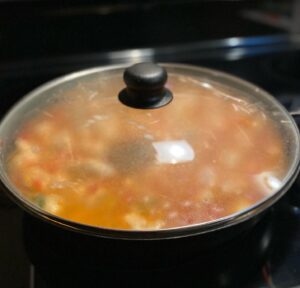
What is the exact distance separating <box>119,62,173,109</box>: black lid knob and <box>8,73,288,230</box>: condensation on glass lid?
1cm

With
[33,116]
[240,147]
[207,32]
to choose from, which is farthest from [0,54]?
[240,147]

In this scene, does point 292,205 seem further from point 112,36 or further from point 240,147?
point 112,36

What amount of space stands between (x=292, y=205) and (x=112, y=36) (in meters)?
0.70

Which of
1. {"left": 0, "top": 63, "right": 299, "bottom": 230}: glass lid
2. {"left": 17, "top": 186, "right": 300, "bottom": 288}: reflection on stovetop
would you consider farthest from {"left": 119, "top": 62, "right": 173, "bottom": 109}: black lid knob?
{"left": 17, "top": 186, "right": 300, "bottom": 288}: reflection on stovetop

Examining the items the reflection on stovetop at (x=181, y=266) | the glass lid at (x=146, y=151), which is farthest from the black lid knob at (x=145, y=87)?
the reflection on stovetop at (x=181, y=266)

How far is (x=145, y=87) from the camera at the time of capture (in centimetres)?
71

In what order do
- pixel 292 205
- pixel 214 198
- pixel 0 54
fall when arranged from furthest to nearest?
pixel 0 54
pixel 292 205
pixel 214 198

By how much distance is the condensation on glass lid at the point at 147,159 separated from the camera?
62cm

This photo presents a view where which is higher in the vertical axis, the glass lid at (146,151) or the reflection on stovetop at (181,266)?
the glass lid at (146,151)

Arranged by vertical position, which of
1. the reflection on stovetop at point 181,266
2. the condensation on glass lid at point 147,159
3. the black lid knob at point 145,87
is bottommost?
the reflection on stovetop at point 181,266

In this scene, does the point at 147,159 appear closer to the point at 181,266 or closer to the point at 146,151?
the point at 146,151

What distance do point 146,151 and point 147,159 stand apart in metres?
0.02

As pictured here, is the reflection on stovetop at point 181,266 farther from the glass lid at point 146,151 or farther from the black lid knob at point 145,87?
the black lid knob at point 145,87

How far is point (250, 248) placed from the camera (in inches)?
28.2
